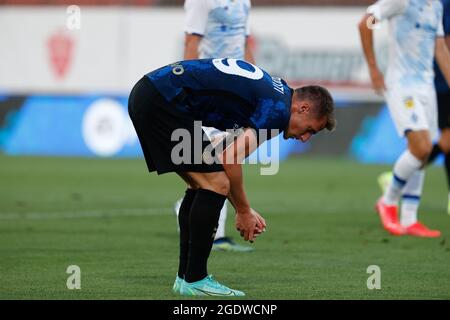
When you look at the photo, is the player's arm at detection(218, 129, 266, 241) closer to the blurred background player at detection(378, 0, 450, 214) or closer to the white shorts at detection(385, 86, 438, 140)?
the white shorts at detection(385, 86, 438, 140)

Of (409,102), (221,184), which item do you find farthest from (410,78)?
(221,184)

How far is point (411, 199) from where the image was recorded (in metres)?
10.3

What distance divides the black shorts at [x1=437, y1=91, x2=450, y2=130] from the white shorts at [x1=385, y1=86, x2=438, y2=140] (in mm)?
834

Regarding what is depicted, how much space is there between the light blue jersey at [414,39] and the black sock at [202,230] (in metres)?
3.99

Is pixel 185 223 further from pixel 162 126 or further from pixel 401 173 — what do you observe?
pixel 401 173

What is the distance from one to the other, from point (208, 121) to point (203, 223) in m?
0.64

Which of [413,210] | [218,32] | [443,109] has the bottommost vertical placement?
[413,210]

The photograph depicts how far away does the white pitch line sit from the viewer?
11023mm

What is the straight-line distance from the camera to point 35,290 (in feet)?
21.6

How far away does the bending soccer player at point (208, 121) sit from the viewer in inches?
250

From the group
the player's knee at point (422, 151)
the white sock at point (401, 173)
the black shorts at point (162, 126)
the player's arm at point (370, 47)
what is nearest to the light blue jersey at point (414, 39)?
the player's arm at point (370, 47)

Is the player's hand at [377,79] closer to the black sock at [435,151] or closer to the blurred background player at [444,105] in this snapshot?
the blurred background player at [444,105]

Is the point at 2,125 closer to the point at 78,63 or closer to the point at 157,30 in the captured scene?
the point at 78,63

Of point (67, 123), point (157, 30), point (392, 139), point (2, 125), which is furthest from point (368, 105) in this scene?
point (2, 125)
